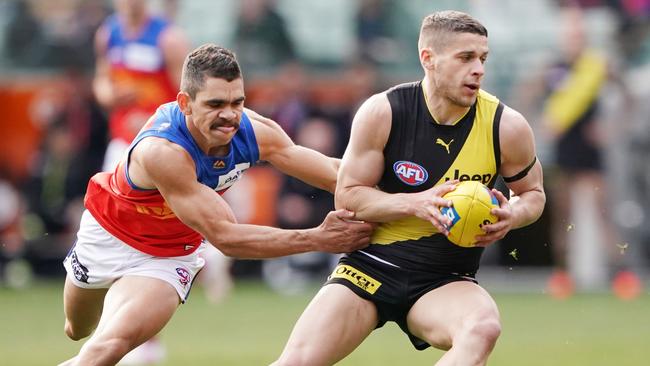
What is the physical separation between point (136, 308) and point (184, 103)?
1.15 meters

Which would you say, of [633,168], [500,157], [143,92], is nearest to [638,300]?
[633,168]

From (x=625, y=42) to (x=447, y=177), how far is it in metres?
11.3

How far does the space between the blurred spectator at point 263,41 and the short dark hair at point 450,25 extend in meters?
10.3

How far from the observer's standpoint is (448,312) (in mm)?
6801

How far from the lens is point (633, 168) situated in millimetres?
16891

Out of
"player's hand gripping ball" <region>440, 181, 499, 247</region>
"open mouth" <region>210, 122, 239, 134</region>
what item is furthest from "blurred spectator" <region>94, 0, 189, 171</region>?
"player's hand gripping ball" <region>440, 181, 499, 247</region>

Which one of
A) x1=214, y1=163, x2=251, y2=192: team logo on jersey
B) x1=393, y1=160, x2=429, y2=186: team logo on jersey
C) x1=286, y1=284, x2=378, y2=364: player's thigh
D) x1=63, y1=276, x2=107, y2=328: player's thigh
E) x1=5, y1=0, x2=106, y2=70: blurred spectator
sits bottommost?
x1=5, y1=0, x2=106, y2=70: blurred spectator

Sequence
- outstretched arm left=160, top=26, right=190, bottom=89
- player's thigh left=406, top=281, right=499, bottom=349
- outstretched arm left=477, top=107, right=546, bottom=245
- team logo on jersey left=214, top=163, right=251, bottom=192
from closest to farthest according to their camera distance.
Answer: player's thigh left=406, top=281, right=499, bottom=349 < outstretched arm left=477, top=107, right=546, bottom=245 < team logo on jersey left=214, top=163, right=251, bottom=192 < outstretched arm left=160, top=26, right=190, bottom=89

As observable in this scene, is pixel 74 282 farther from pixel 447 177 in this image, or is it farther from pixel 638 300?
pixel 638 300

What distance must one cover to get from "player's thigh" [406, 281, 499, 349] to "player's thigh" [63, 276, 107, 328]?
6.37 feet

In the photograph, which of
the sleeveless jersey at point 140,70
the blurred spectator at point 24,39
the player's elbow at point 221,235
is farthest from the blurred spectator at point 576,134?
the player's elbow at point 221,235

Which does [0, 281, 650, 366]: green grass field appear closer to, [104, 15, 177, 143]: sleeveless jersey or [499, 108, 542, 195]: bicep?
[104, 15, 177, 143]: sleeveless jersey

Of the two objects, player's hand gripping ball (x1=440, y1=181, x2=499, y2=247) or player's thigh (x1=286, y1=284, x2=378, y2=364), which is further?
player's thigh (x1=286, y1=284, x2=378, y2=364)

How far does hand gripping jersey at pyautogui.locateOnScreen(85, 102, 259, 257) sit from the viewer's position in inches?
290
